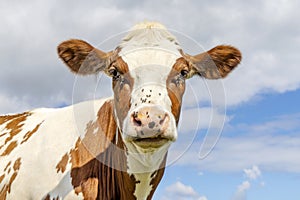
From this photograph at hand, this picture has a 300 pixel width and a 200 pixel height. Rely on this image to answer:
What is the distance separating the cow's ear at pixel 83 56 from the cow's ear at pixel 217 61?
4.43 feet

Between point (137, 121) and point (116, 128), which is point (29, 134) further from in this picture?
point (137, 121)

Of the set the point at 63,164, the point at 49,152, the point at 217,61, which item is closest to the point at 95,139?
the point at 63,164

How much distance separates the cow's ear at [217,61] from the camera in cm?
749

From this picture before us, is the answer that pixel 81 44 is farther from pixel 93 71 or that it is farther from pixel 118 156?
pixel 118 156

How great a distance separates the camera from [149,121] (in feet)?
17.5

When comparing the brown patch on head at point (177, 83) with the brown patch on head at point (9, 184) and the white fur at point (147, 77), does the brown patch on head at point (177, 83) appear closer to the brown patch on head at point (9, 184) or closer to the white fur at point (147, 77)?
the white fur at point (147, 77)

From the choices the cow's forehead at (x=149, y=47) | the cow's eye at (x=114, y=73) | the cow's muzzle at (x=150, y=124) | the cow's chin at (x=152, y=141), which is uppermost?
the cow's forehead at (x=149, y=47)

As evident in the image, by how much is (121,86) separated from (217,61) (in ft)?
6.66

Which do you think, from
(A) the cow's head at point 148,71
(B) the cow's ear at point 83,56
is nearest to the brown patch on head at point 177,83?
(A) the cow's head at point 148,71

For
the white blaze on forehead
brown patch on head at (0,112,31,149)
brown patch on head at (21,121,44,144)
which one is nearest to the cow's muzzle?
the white blaze on forehead

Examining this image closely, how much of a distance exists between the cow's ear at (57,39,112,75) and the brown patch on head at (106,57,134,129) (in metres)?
0.64

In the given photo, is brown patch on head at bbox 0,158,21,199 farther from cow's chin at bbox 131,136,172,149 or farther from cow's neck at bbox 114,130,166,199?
cow's chin at bbox 131,136,172,149

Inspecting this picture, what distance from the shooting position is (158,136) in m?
5.52

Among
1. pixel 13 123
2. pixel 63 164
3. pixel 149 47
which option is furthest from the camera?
pixel 13 123
